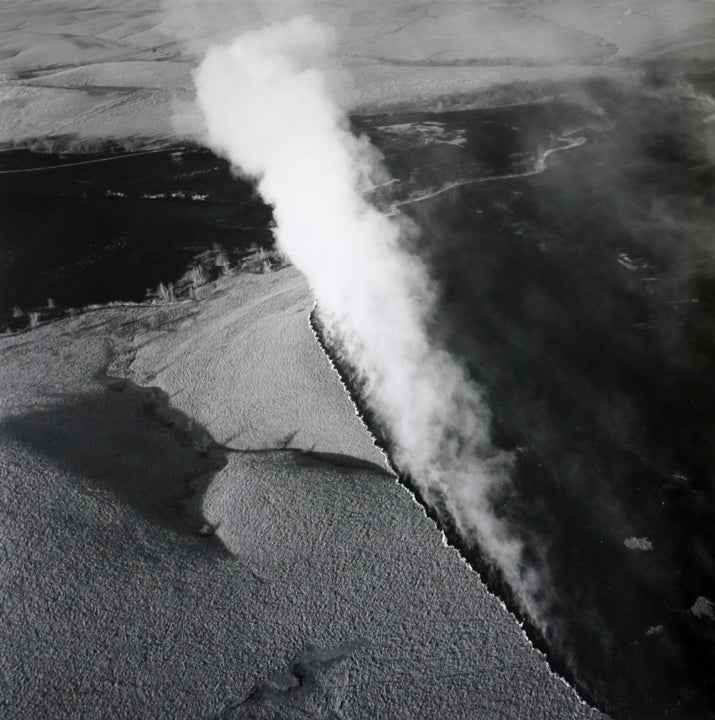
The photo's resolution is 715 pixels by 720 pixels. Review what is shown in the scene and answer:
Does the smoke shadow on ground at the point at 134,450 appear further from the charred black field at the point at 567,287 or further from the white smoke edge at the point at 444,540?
the charred black field at the point at 567,287

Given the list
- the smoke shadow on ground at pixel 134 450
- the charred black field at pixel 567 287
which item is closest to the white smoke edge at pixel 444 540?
the charred black field at pixel 567 287

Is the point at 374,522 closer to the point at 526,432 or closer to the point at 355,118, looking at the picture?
the point at 526,432

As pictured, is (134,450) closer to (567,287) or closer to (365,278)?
(365,278)

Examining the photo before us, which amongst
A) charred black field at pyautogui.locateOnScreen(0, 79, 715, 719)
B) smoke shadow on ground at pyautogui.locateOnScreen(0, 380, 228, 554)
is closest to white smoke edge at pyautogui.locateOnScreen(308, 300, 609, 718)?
charred black field at pyautogui.locateOnScreen(0, 79, 715, 719)

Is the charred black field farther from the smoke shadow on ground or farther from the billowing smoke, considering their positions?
the smoke shadow on ground

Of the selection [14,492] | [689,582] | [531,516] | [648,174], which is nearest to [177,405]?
[14,492]

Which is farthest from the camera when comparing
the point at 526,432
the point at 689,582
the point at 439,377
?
the point at 439,377

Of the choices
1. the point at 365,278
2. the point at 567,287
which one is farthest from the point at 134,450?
the point at 567,287
